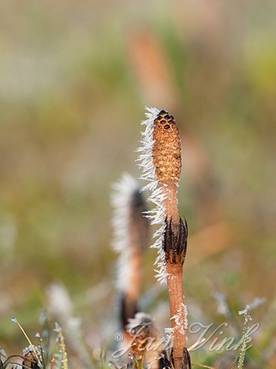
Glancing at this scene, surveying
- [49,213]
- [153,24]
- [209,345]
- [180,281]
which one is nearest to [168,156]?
[180,281]

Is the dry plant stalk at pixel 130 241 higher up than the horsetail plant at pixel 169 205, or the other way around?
the dry plant stalk at pixel 130 241

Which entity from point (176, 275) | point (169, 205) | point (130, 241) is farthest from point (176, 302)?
point (130, 241)

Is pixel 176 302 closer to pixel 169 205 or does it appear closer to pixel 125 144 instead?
pixel 169 205

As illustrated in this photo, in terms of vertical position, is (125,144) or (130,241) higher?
(125,144)

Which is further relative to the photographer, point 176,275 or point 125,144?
point 125,144

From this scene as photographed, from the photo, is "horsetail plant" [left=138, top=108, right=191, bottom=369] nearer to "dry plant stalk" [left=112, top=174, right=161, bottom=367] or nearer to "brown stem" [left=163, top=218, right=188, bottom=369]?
"brown stem" [left=163, top=218, right=188, bottom=369]

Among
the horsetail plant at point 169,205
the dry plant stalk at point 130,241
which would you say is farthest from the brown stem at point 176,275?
the dry plant stalk at point 130,241

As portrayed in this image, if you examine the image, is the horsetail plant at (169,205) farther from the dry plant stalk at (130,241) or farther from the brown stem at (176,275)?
the dry plant stalk at (130,241)
